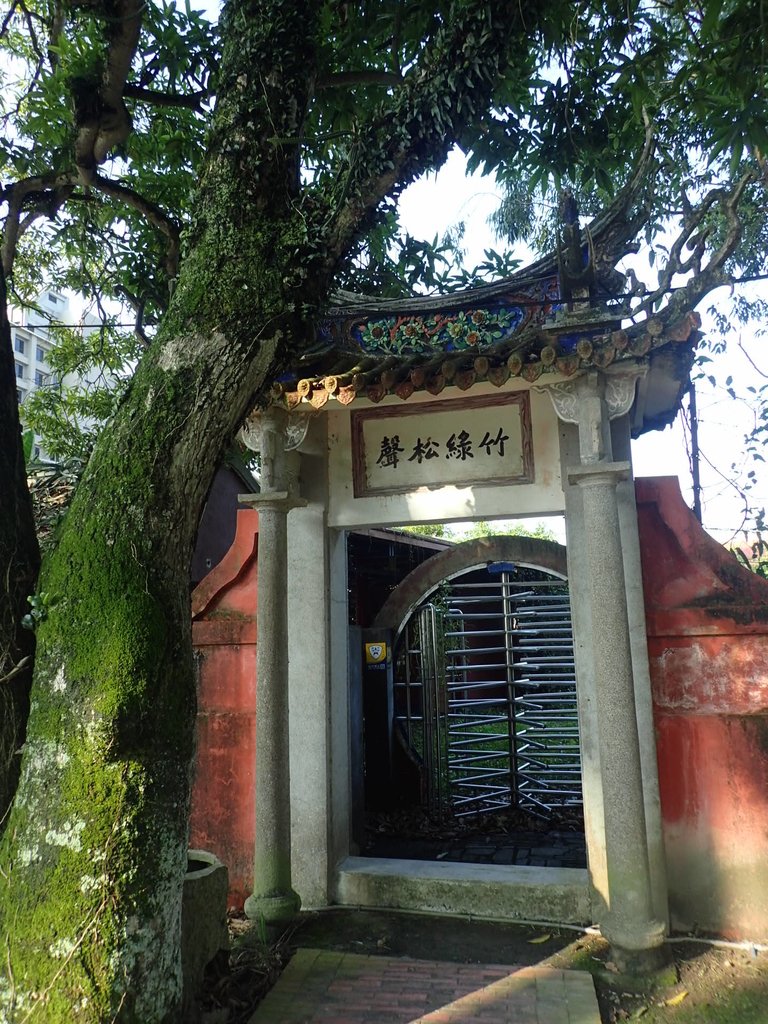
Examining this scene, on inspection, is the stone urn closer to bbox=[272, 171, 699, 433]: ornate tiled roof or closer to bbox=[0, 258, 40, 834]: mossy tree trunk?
bbox=[0, 258, 40, 834]: mossy tree trunk

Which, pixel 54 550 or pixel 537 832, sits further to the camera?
pixel 537 832

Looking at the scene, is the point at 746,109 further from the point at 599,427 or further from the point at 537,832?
the point at 537,832

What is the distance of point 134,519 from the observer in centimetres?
303

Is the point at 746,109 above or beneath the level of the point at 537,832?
above

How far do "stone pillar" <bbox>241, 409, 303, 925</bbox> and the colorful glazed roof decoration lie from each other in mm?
593

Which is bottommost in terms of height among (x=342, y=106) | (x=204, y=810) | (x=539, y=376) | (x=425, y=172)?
(x=204, y=810)

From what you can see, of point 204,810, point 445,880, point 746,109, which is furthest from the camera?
point 204,810

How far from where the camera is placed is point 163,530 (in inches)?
121

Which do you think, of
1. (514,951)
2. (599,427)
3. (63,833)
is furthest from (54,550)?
(514,951)

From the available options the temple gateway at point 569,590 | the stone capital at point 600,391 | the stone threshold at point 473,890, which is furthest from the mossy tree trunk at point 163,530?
the stone threshold at point 473,890

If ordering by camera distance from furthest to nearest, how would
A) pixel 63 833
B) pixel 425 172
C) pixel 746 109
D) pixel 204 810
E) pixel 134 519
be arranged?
pixel 204 810 → pixel 425 172 → pixel 746 109 → pixel 134 519 → pixel 63 833

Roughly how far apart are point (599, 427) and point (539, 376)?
506 millimetres

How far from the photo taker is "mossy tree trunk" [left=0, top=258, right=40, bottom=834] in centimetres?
302

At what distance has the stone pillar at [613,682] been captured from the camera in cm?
416
